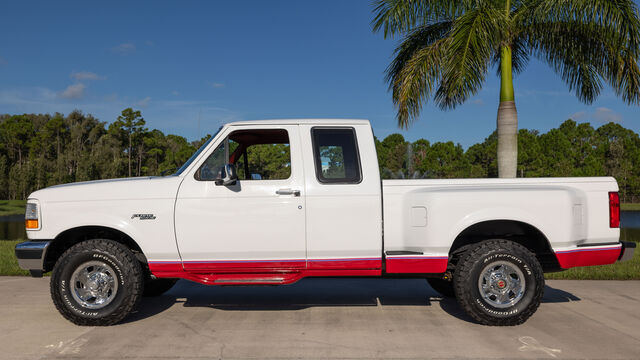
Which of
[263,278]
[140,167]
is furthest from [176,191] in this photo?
[140,167]

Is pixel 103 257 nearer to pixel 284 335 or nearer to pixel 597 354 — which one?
pixel 284 335

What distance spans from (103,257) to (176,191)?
100 cm

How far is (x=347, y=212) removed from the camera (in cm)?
489

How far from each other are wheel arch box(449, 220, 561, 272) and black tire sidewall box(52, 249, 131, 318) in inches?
138

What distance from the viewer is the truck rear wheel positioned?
482 centimetres

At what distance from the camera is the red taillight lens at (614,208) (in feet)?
16.0

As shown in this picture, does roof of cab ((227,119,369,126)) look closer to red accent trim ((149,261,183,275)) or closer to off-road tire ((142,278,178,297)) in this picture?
red accent trim ((149,261,183,275))

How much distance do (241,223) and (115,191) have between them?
54.4 inches

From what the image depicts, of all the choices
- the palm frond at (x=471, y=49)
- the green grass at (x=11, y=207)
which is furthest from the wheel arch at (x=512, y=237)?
the green grass at (x=11, y=207)

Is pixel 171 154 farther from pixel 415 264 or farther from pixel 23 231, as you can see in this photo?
pixel 415 264

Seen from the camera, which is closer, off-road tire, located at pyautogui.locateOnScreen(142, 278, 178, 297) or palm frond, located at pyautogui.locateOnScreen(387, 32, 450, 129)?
off-road tire, located at pyautogui.locateOnScreen(142, 278, 178, 297)

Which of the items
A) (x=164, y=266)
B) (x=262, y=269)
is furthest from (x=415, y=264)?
(x=164, y=266)

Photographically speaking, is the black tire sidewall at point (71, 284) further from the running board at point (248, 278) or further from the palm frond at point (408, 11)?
the palm frond at point (408, 11)

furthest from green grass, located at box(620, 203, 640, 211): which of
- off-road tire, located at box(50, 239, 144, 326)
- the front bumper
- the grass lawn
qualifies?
the front bumper
